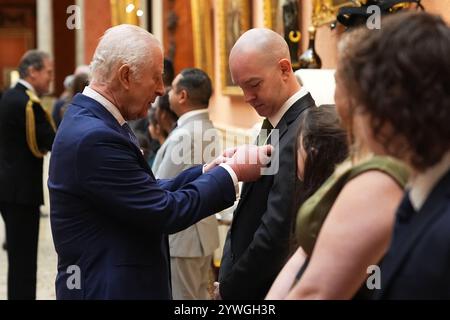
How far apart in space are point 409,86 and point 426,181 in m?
0.22

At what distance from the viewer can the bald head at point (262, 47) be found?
3.37 metres

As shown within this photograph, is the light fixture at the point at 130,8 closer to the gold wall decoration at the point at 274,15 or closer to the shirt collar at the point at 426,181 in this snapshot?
the gold wall decoration at the point at 274,15

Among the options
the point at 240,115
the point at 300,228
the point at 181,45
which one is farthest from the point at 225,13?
the point at 300,228

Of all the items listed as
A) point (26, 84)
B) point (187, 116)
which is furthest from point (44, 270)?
point (187, 116)

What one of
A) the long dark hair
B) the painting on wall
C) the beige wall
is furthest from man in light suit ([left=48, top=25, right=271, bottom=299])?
the painting on wall

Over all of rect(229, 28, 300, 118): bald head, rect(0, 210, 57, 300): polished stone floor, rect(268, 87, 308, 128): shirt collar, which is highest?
rect(229, 28, 300, 118): bald head

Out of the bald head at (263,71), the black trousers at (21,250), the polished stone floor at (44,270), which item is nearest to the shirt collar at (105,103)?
the bald head at (263,71)

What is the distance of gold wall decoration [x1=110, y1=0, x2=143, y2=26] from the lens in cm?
1349

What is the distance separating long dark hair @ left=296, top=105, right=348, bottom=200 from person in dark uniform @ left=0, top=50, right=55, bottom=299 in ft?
14.7

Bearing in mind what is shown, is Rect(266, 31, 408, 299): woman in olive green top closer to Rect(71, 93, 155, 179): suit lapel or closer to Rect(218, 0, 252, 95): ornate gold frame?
Rect(71, 93, 155, 179): suit lapel

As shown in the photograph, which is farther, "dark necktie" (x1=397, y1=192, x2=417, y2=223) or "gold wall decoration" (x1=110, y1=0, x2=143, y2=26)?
"gold wall decoration" (x1=110, y1=0, x2=143, y2=26)

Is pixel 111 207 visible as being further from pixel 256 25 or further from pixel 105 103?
pixel 256 25
